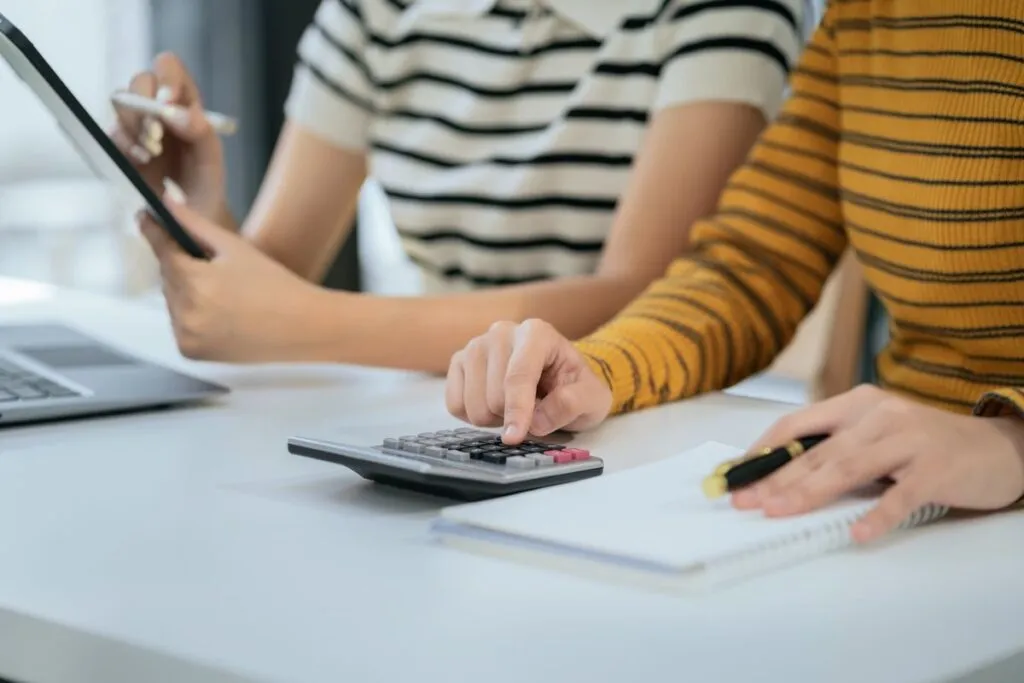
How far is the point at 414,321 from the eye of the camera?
1091 mm

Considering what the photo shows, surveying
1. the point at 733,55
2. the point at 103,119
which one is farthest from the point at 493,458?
the point at 103,119

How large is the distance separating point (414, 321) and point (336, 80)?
1.65 feet

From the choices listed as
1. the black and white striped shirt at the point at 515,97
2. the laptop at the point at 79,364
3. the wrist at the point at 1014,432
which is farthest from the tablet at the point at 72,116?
the wrist at the point at 1014,432

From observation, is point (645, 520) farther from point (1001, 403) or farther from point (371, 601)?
point (1001, 403)

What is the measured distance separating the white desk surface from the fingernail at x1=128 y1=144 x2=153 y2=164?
55 centimetres

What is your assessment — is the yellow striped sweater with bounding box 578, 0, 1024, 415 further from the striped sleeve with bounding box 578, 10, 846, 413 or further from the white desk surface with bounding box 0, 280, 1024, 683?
the white desk surface with bounding box 0, 280, 1024, 683

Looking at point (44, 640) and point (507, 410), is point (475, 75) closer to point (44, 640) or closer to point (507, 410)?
point (507, 410)

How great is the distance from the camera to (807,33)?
1286 mm

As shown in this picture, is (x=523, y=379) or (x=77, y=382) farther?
(x=77, y=382)

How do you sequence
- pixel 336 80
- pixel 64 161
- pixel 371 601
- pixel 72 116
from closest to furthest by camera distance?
1. pixel 371 601
2. pixel 72 116
3. pixel 336 80
4. pixel 64 161

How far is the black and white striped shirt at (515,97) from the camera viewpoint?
1.22 meters

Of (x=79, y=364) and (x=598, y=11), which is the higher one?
(x=598, y=11)

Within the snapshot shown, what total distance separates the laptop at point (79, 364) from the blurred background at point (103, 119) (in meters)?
1.74

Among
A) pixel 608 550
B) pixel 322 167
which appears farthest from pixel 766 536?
pixel 322 167
